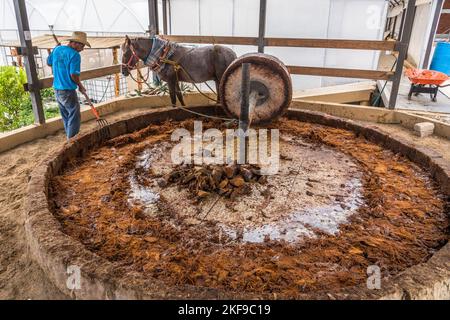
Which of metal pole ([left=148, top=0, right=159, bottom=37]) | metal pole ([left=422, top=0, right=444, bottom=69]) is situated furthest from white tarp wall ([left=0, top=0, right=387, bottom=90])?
metal pole ([left=148, top=0, right=159, bottom=37])

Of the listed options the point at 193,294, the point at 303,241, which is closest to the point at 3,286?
the point at 193,294

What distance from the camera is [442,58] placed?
394 inches

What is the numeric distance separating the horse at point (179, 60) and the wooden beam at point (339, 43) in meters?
1.18

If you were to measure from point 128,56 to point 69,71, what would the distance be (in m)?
1.76

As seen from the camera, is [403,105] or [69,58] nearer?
[69,58]

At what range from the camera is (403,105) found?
22.4 feet

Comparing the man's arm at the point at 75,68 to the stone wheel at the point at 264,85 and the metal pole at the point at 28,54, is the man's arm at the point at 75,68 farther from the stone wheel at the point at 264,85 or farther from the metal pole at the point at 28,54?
the stone wheel at the point at 264,85

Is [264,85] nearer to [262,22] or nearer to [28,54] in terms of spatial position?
[262,22]

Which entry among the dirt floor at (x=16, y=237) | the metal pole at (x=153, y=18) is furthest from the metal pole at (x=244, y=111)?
the metal pole at (x=153, y=18)

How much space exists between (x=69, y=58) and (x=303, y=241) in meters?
3.88

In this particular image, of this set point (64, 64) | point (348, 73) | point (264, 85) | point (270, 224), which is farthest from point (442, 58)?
point (64, 64)

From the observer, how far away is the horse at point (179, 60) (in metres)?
6.01

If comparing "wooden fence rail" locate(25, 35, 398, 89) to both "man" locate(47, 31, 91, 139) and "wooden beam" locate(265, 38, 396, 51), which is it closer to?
"wooden beam" locate(265, 38, 396, 51)
